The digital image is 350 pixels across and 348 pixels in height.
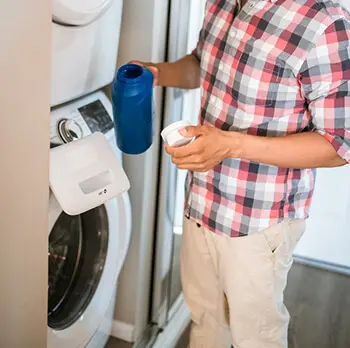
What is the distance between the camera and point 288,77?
3.91 feet

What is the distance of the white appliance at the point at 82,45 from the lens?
1.22m

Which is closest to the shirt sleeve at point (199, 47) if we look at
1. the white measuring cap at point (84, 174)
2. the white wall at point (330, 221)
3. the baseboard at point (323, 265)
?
the white measuring cap at point (84, 174)

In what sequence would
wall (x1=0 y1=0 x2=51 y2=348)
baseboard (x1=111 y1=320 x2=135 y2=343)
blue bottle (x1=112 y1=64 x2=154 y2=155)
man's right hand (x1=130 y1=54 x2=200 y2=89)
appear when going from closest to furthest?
wall (x1=0 y1=0 x2=51 y2=348) < blue bottle (x1=112 y1=64 x2=154 y2=155) < man's right hand (x1=130 y1=54 x2=200 y2=89) < baseboard (x1=111 y1=320 x2=135 y2=343)

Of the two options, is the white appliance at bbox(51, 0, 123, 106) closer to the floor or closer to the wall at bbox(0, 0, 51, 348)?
the wall at bbox(0, 0, 51, 348)

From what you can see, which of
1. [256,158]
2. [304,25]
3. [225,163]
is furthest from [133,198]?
→ [304,25]

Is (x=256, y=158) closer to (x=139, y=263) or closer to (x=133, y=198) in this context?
(x=133, y=198)

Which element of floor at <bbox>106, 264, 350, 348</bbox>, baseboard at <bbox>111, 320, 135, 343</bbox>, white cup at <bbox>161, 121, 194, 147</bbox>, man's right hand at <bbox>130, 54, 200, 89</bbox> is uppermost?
man's right hand at <bbox>130, 54, 200, 89</bbox>

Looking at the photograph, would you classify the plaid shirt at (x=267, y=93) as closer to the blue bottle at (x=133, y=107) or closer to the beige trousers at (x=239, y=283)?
the beige trousers at (x=239, y=283)

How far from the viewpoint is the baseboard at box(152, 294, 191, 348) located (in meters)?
1.88

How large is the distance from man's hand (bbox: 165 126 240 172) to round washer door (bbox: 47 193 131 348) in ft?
1.24

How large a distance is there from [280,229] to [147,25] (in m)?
0.60

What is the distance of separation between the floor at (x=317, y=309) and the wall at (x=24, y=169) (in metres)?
0.86

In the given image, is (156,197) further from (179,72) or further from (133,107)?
(133,107)

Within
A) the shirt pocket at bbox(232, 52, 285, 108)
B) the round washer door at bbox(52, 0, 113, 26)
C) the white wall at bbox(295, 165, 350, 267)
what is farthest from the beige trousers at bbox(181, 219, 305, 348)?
the white wall at bbox(295, 165, 350, 267)
